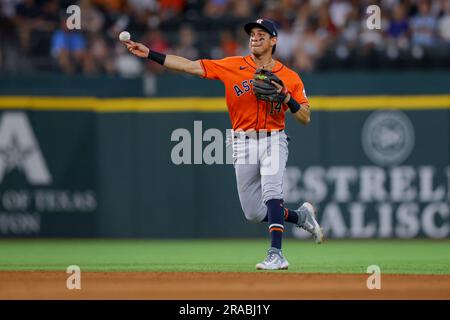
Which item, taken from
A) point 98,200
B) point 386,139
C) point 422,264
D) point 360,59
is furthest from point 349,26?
point 422,264

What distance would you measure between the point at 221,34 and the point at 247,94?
6156 millimetres

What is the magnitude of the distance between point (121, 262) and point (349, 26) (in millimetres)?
6004

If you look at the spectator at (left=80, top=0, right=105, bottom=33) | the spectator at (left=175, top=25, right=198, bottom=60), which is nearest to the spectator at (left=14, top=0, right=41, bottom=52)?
the spectator at (left=80, top=0, right=105, bottom=33)

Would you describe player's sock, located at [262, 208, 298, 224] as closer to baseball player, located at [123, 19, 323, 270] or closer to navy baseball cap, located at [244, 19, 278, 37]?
baseball player, located at [123, 19, 323, 270]

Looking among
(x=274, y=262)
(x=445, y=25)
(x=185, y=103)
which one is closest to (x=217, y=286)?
(x=274, y=262)

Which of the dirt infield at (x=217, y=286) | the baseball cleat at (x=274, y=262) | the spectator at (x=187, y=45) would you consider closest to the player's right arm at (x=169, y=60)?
the baseball cleat at (x=274, y=262)

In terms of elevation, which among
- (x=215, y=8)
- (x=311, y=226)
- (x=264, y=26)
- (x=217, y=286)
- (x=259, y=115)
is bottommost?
(x=217, y=286)

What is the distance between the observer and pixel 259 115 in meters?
8.62

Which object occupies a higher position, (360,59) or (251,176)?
(360,59)

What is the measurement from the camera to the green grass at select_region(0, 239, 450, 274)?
31.1 ft

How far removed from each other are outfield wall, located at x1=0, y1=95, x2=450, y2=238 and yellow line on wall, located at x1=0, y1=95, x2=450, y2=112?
1cm

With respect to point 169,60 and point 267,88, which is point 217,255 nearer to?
point 169,60

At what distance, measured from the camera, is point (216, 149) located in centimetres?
1323

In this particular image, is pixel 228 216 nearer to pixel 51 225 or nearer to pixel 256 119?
pixel 51 225
